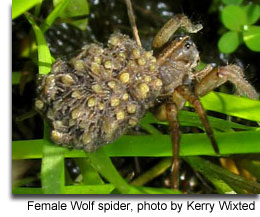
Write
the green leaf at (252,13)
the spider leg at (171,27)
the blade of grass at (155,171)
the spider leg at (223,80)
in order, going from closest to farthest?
the spider leg at (223,80), the spider leg at (171,27), the blade of grass at (155,171), the green leaf at (252,13)

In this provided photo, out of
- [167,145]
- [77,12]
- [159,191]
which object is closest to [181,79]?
[167,145]

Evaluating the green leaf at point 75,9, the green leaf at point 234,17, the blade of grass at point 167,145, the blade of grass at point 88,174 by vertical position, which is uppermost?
the green leaf at point 75,9

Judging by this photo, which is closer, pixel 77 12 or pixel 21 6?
pixel 21 6

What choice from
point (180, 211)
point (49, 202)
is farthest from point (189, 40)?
point (49, 202)

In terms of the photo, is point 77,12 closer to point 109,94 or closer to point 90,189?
point 109,94

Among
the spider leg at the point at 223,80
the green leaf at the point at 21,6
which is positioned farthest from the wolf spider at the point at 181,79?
the green leaf at the point at 21,6

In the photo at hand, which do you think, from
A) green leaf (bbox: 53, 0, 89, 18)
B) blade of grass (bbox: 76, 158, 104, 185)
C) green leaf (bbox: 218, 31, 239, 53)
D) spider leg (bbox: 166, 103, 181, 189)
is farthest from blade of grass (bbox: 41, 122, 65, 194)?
green leaf (bbox: 218, 31, 239, 53)

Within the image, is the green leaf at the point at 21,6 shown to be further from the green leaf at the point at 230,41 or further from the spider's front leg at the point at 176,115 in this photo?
the green leaf at the point at 230,41

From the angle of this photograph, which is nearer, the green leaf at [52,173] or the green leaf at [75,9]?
the green leaf at [52,173]

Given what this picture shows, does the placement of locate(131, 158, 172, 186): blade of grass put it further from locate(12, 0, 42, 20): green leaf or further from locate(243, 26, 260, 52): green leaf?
locate(12, 0, 42, 20): green leaf
